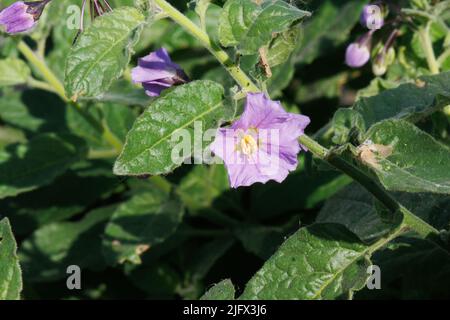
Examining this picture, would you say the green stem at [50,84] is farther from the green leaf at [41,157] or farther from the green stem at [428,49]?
the green stem at [428,49]

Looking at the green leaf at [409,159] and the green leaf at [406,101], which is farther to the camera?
the green leaf at [406,101]

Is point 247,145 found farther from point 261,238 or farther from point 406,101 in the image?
point 261,238

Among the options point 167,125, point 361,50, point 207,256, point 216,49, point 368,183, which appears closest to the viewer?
point 167,125

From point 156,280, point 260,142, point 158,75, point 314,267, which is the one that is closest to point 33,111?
point 156,280

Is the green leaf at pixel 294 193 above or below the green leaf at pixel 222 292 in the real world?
below

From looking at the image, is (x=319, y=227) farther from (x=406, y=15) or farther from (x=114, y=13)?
(x=406, y=15)

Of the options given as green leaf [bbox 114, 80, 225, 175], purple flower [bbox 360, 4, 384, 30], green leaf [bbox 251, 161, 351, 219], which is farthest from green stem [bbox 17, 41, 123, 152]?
green leaf [bbox 114, 80, 225, 175]

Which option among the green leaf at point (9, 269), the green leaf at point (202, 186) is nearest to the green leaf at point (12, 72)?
the green leaf at point (202, 186)
